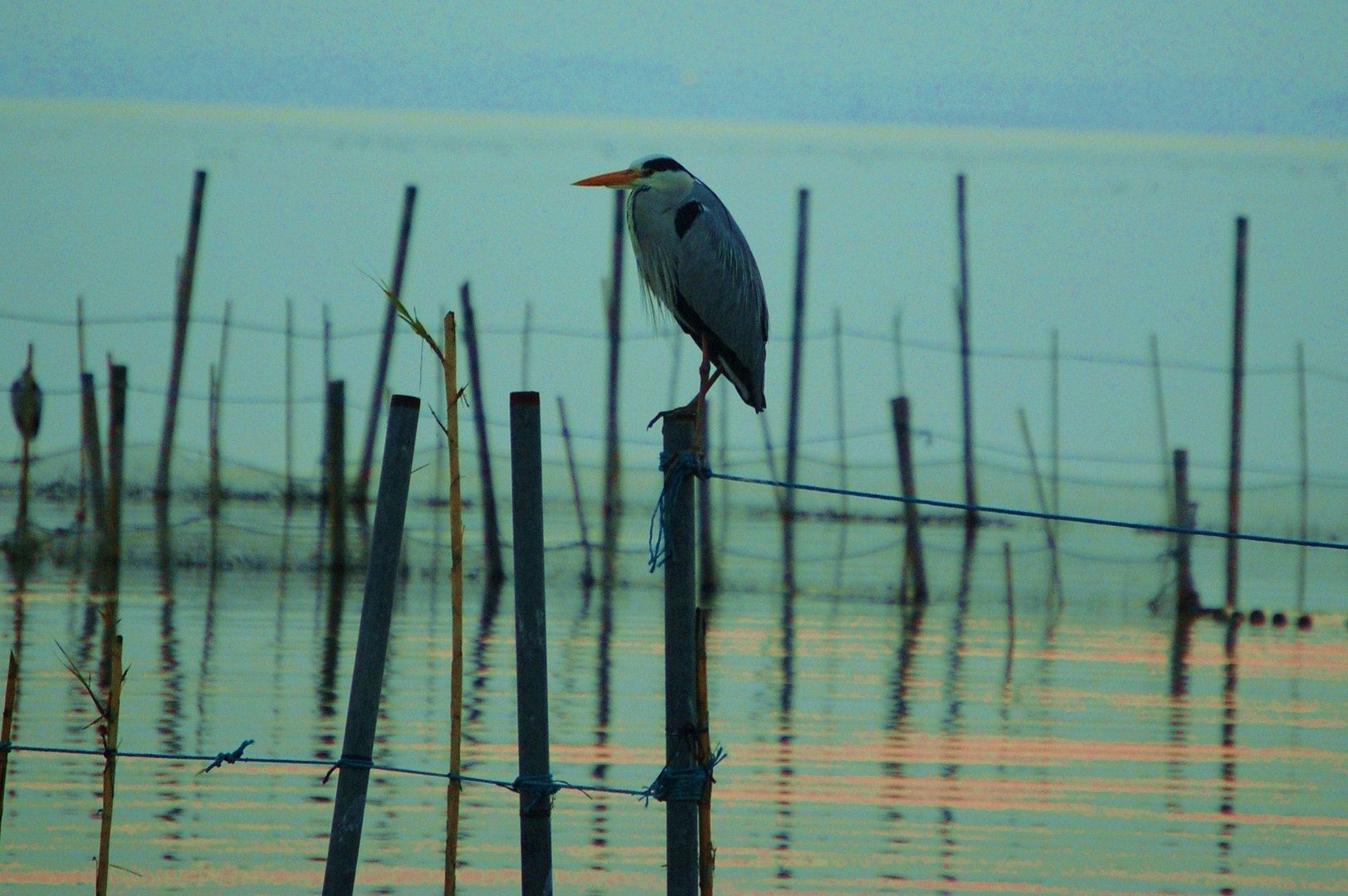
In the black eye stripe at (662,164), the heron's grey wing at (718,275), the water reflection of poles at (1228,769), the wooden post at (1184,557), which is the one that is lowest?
the water reflection of poles at (1228,769)

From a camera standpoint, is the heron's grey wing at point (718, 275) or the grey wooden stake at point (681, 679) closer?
the grey wooden stake at point (681, 679)

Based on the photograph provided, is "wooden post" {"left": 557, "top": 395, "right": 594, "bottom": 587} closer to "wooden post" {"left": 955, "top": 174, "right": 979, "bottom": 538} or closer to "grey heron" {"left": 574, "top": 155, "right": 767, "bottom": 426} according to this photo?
"wooden post" {"left": 955, "top": 174, "right": 979, "bottom": 538}

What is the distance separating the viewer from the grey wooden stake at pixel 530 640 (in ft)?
11.8

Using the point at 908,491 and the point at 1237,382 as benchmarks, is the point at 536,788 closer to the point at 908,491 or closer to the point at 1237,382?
the point at 908,491

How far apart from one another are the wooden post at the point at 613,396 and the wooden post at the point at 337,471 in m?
2.25

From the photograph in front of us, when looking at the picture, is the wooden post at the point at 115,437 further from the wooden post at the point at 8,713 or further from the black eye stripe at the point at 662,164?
the wooden post at the point at 8,713

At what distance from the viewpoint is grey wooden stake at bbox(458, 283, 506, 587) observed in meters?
14.7

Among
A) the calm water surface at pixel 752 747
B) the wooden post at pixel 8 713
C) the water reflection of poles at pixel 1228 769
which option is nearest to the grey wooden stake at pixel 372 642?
the wooden post at pixel 8 713

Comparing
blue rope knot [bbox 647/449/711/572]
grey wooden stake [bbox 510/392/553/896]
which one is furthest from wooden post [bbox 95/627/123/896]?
blue rope knot [bbox 647/449/711/572]

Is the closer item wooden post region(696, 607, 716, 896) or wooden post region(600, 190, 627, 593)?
wooden post region(696, 607, 716, 896)

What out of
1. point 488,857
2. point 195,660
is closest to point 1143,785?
point 488,857

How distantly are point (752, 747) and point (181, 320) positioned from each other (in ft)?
33.1

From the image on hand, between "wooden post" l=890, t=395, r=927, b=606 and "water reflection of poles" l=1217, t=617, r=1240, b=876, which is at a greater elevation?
"wooden post" l=890, t=395, r=927, b=606

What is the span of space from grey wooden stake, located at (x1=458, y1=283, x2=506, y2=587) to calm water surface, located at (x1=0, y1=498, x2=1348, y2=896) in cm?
109
